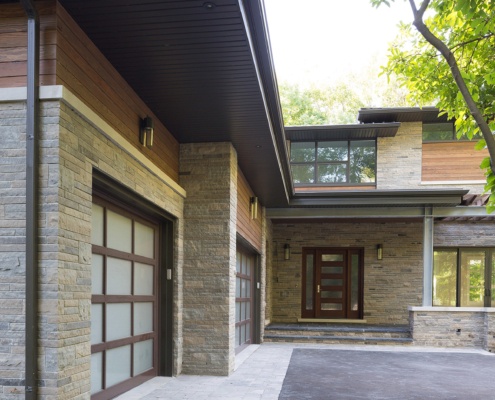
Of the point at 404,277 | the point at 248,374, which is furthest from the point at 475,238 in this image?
the point at 248,374

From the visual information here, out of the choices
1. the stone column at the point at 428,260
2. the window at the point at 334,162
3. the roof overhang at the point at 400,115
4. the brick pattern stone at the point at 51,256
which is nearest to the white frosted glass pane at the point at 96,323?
the brick pattern stone at the point at 51,256

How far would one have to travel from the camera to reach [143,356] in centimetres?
672

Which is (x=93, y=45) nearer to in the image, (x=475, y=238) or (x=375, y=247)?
(x=375, y=247)

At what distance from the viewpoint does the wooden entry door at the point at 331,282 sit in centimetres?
1576

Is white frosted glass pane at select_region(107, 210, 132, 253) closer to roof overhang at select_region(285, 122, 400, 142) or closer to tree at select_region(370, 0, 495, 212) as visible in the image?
tree at select_region(370, 0, 495, 212)

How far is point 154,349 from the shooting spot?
714 cm

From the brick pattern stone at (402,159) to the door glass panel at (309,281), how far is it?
3080 millimetres

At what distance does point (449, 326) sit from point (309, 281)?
4494mm

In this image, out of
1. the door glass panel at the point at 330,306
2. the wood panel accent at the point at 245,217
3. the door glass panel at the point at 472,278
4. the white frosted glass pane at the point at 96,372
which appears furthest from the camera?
the door glass panel at the point at 330,306

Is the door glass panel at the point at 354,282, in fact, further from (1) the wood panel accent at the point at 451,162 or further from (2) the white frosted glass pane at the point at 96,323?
(2) the white frosted glass pane at the point at 96,323

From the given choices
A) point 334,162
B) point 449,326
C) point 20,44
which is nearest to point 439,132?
point 334,162

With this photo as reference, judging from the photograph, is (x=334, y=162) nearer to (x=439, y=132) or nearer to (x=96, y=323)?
(x=439, y=132)

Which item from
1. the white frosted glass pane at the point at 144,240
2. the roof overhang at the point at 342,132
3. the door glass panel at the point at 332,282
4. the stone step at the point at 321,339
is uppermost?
the roof overhang at the point at 342,132

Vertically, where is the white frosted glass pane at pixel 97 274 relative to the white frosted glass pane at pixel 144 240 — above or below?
below
